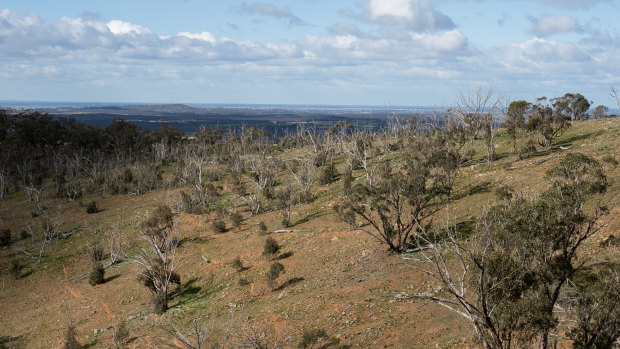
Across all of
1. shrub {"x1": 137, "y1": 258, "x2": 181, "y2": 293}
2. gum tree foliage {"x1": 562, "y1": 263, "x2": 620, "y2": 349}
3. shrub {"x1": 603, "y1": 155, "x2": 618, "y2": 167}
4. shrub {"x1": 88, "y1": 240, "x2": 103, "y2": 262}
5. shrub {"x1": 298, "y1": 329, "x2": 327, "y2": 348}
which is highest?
shrub {"x1": 603, "y1": 155, "x2": 618, "y2": 167}

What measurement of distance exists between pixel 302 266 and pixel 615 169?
78.3 ft

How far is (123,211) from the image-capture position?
5225 cm

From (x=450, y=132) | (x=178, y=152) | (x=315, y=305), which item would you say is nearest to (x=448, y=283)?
(x=315, y=305)

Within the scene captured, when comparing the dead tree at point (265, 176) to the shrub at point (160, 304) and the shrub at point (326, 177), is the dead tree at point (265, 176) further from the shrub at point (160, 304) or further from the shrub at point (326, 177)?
the shrub at point (160, 304)

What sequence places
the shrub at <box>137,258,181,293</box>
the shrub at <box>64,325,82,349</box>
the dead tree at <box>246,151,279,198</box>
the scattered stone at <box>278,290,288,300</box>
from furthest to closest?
the dead tree at <box>246,151,279,198</box>, the shrub at <box>137,258,181,293</box>, the scattered stone at <box>278,290,288,300</box>, the shrub at <box>64,325,82,349</box>

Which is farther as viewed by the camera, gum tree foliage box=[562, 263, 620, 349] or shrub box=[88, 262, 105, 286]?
shrub box=[88, 262, 105, 286]

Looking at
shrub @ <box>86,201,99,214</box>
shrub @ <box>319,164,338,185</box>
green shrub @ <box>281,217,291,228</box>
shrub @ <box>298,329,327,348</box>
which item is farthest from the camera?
shrub @ <box>86,201,99,214</box>

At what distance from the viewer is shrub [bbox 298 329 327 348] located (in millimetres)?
18103

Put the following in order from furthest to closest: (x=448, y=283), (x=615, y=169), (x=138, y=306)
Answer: (x=615, y=169) → (x=138, y=306) → (x=448, y=283)

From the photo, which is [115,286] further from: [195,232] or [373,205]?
[373,205]

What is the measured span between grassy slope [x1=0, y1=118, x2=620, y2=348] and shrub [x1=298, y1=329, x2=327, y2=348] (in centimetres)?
96

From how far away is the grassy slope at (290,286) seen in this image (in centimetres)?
2025

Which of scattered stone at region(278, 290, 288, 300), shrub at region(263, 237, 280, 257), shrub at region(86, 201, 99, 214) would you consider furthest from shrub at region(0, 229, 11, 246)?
scattered stone at region(278, 290, 288, 300)

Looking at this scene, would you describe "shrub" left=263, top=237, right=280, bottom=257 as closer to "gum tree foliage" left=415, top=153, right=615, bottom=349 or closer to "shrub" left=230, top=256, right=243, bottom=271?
"shrub" left=230, top=256, right=243, bottom=271
